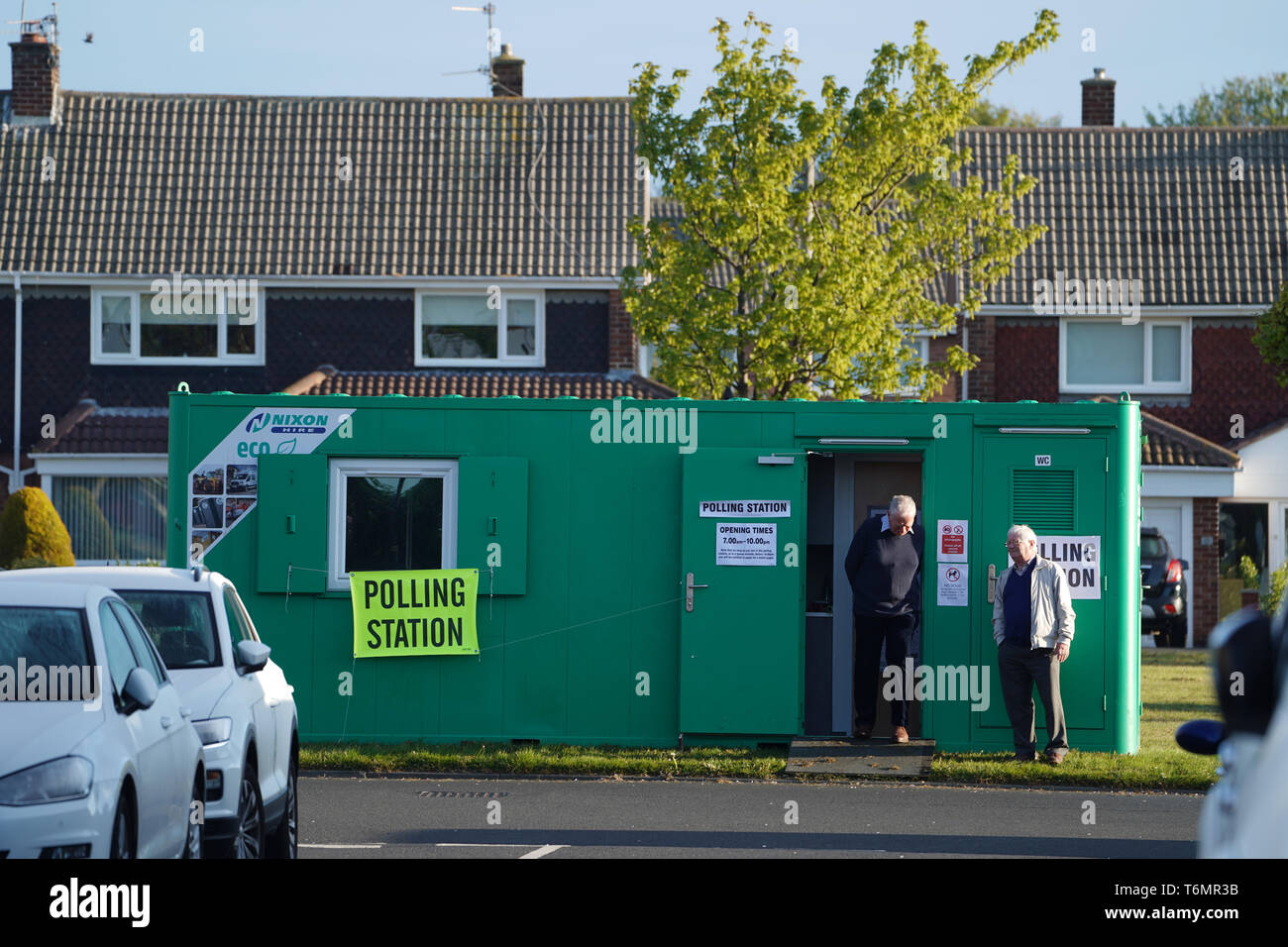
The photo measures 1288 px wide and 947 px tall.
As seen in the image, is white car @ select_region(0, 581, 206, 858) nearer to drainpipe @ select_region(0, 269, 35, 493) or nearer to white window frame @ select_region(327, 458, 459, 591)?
white window frame @ select_region(327, 458, 459, 591)

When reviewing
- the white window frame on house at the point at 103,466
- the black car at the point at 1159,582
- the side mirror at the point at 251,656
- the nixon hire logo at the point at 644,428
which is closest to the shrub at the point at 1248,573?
the black car at the point at 1159,582

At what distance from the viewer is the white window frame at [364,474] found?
636 inches

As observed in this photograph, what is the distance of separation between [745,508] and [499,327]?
16.3 metres

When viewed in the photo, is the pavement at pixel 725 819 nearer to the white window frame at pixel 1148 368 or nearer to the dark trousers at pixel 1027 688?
the dark trousers at pixel 1027 688

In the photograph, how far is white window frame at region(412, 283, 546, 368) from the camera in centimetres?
3147

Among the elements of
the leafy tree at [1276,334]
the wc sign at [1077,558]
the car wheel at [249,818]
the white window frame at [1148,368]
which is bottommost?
the car wheel at [249,818]

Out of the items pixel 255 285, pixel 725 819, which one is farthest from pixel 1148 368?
pixel 725 819

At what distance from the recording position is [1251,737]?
4520 millimetres

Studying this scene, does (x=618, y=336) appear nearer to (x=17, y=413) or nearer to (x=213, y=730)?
(x=17, y=413)

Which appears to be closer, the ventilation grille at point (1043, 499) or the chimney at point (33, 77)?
the ventilation grille at point (1043, 499)

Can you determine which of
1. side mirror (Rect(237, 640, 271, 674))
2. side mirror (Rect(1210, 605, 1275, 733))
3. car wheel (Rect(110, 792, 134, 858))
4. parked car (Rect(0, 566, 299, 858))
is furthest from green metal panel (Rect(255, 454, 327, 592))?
side mirror (Rect(1210, 605, 1275, 733))

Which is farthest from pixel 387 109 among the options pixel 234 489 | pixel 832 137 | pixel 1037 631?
pixel 1037 631

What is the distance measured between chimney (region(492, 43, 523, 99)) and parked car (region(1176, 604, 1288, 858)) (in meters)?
34.1

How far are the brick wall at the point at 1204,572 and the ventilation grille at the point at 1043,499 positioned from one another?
18579 mm
